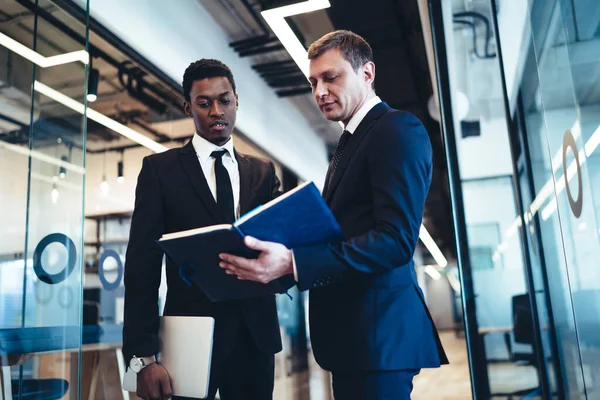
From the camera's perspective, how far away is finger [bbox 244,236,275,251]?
3.74 ft

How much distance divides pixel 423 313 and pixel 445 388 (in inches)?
242

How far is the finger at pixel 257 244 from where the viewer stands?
3.74 feet

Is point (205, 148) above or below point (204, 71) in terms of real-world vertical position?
below

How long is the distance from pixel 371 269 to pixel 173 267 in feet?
2.09

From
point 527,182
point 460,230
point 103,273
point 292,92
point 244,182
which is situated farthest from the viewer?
point 103,273

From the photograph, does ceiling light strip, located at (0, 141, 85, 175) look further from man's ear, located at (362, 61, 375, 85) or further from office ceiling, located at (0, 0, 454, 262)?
man's ear, located at (362, 61, 375, 85)

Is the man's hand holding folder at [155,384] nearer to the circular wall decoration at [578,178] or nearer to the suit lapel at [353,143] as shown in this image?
the suit lapel at [353,143]

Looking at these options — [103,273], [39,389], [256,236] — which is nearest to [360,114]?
[256,236]

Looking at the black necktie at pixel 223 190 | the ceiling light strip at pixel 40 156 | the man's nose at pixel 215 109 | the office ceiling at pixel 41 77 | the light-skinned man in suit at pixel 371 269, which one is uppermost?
the office ceiling at pixel 41 77

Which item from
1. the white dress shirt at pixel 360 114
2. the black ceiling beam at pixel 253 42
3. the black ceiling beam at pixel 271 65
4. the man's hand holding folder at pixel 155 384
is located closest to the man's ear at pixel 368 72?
the white dress shirt at pixel 360 114

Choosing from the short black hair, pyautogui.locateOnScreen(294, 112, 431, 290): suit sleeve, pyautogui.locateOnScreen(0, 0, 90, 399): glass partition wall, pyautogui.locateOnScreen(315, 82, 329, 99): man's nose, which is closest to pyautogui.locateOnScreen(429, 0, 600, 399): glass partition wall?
pyautogui.locateOnScreen(294, 112, 431, 290): suit sleeve

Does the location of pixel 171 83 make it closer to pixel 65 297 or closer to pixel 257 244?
pixel 65 297

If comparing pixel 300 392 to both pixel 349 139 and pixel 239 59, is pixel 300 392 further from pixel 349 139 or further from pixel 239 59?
pixel 349 139

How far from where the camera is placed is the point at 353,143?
1.34 m
